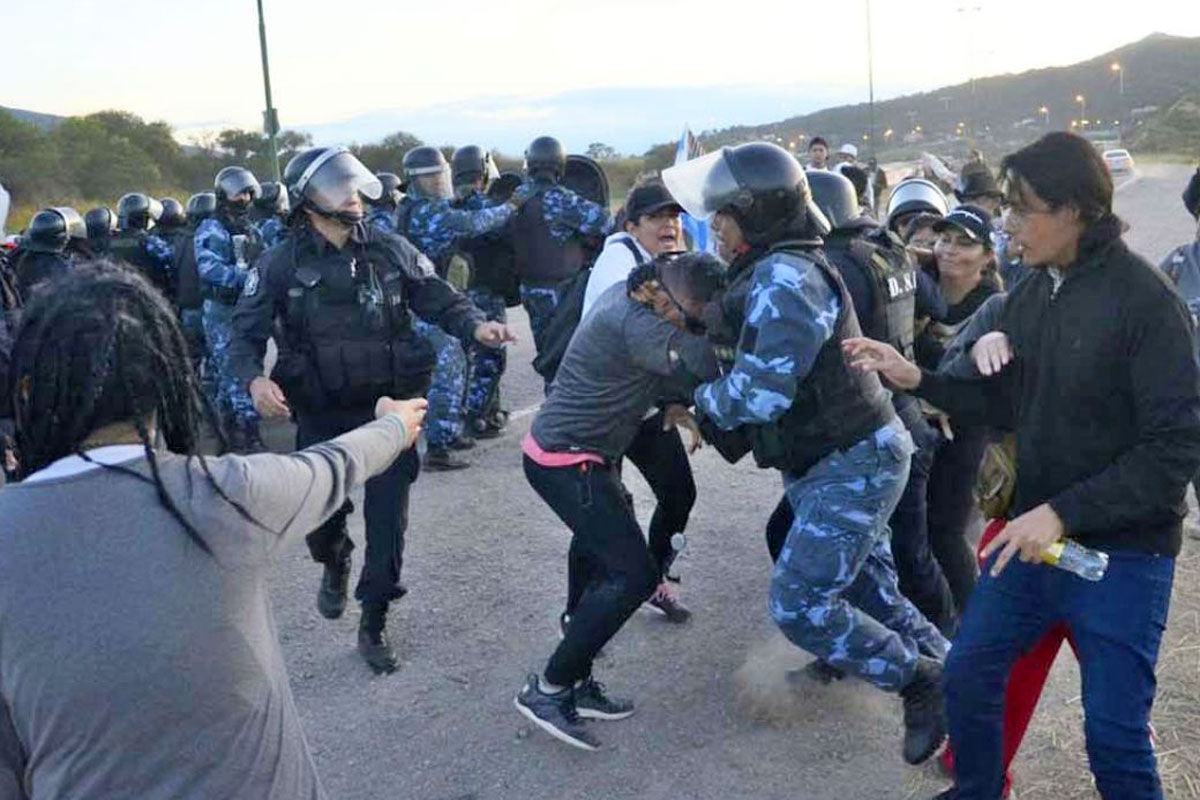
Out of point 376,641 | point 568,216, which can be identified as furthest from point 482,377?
point 376,641

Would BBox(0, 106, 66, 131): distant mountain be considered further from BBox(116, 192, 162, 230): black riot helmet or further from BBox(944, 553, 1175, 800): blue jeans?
BBox(944, 553, 1175, 800): blue jeans

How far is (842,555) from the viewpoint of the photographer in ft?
11.3

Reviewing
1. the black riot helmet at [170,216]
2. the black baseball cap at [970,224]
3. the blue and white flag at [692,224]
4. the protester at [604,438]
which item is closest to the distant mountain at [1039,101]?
the blue and white flag at [692,224]

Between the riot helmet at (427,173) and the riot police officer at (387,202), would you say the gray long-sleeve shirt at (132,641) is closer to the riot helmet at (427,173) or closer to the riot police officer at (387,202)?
the riot helmet at (427,173)

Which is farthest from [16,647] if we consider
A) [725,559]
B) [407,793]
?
[725,559]

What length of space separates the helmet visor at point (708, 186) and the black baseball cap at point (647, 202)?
A: 0.91 metres

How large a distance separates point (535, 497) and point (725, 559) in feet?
5.26

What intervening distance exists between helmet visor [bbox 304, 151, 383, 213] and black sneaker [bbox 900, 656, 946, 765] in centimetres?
269

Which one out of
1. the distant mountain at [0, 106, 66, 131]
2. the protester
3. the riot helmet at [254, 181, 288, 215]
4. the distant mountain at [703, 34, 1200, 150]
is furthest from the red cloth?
the distant mountain at [703, 34, 1200, 150]

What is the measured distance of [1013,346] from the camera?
Answer: 2947mm

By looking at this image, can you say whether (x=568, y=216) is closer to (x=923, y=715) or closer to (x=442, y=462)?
(x=442, y=462)

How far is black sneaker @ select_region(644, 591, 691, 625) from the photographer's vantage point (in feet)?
15.9

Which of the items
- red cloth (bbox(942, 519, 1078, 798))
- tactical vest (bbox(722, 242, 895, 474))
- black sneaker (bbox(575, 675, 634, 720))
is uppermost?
tactical vest (bbox(722, 242, 895, 474))

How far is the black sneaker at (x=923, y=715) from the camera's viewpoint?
11.7 ft
